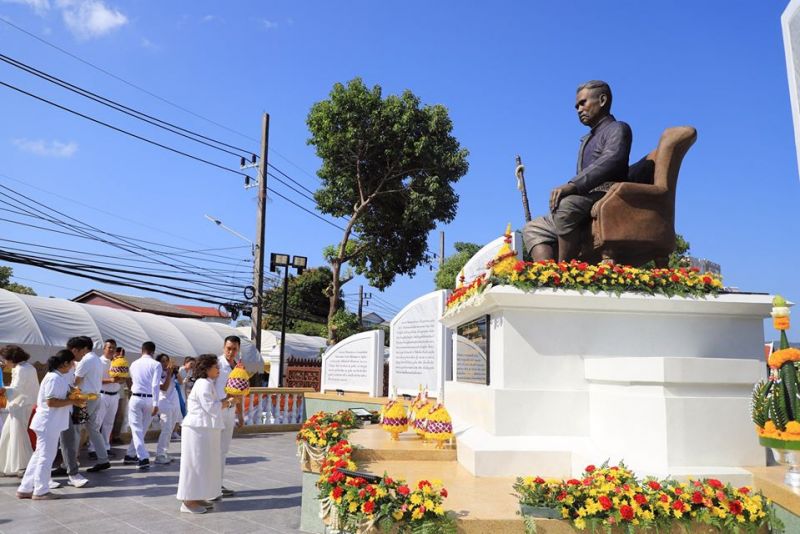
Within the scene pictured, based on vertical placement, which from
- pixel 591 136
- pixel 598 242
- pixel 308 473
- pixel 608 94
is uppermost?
pixel 608 94

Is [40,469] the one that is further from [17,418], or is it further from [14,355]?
[14,355]

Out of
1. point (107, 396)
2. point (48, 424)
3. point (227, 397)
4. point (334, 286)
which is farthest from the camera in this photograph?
point (334, 286)

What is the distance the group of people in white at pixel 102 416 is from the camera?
5906mm

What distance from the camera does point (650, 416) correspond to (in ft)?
13.8

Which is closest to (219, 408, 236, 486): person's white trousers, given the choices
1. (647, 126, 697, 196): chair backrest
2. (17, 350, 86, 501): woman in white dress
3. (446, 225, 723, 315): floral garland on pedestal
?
(17, 350, 86, 501): woman in white dress

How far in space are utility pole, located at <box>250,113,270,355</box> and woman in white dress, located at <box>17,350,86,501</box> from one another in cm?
1130

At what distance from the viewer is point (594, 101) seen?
20.6 ft

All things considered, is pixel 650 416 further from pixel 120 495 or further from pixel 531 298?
pixel 120 495

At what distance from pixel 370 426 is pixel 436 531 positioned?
13.8 ft

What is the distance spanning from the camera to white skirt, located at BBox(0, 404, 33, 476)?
716 cm

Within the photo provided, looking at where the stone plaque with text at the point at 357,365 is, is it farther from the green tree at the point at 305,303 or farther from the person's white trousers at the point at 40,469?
the green tree at the point at 305,303

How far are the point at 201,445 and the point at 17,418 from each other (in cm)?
316

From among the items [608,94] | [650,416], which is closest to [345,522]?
[650,416]

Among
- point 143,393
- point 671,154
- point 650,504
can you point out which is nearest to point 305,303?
point 143,393
